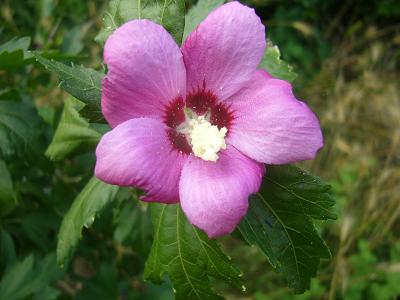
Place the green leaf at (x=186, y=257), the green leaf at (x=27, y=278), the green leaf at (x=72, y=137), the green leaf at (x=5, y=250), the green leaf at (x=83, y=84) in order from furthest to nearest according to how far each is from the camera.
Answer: the green leaf at (x=5, y=250) < the green leaf at (x=27, y=278) < the green leaf at (x=72, y=137) < the green leaf at (x=186, y=257) < the green leaf at (x=83, y=84)

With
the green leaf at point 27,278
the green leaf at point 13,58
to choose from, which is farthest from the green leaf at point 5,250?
the green leaf at point 13,58

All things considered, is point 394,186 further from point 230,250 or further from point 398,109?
point 230,250

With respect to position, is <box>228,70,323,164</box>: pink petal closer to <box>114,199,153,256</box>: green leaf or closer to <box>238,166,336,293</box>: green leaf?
<box>238,166,336,293</box>: green leaf

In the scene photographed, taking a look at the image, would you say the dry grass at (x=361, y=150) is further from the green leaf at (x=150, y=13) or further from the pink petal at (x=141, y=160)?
the pink petal at (x=141, y=160)

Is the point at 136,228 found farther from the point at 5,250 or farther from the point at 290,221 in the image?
the point at 290,221

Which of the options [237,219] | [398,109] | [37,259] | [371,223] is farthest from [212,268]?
[398,109]

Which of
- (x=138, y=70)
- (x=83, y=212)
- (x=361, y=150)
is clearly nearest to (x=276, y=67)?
(x=138, y=70)
